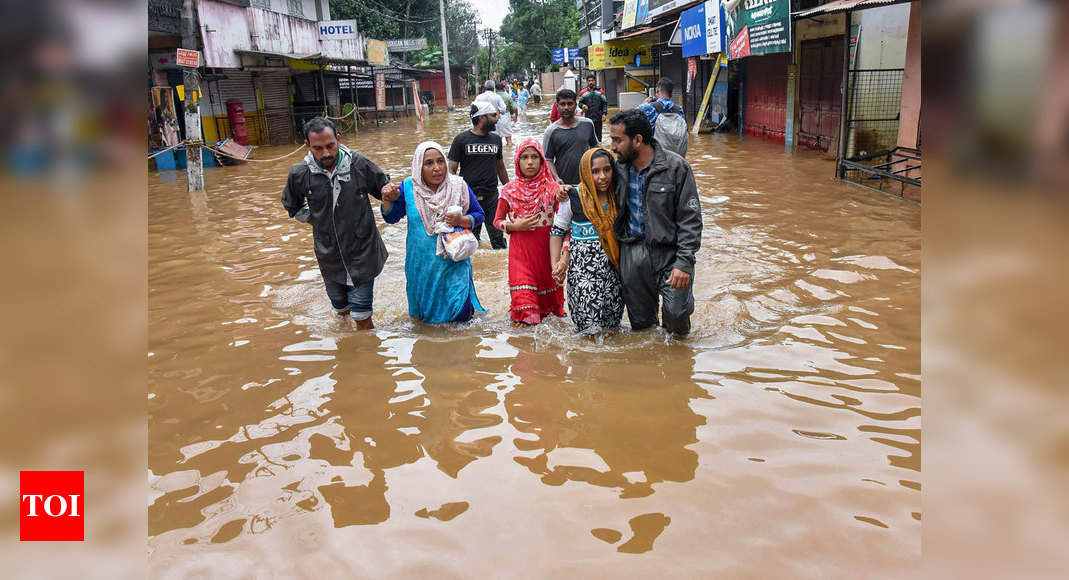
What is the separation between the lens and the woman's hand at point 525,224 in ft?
16.0

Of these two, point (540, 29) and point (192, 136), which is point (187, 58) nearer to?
point (192, 136)

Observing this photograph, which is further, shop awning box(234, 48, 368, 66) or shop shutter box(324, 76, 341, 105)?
shop shutter box(324, 76, 341, 105)

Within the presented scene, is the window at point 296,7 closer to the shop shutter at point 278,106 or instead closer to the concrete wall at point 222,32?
the shop shutter at point 278,106

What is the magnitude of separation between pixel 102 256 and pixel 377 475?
2.53 m

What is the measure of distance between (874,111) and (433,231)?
9.22 meters

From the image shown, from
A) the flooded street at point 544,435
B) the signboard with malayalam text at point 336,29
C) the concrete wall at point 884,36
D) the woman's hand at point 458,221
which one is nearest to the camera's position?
the flooded street at point 544,435

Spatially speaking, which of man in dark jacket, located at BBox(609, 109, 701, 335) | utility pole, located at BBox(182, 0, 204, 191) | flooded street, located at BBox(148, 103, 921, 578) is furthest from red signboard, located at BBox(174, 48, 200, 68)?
man in dark jacket, located at BBox(609, 109, 701, 335)

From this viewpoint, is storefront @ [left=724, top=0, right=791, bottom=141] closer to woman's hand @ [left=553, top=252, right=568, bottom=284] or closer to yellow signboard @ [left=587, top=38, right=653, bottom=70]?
woman's hand @ [left=553, top=252, right=568, bottom=284]

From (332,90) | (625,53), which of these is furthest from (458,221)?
(332,90)

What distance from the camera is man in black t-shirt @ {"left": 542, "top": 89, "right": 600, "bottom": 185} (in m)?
6.55

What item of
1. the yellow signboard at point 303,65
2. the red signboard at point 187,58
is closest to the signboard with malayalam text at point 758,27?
the red signboard at point 187,58

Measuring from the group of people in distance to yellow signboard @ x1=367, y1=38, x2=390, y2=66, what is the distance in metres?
24.6

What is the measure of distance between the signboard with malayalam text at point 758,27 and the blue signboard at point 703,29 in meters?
0.39

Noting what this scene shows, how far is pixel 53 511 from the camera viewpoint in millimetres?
1445
